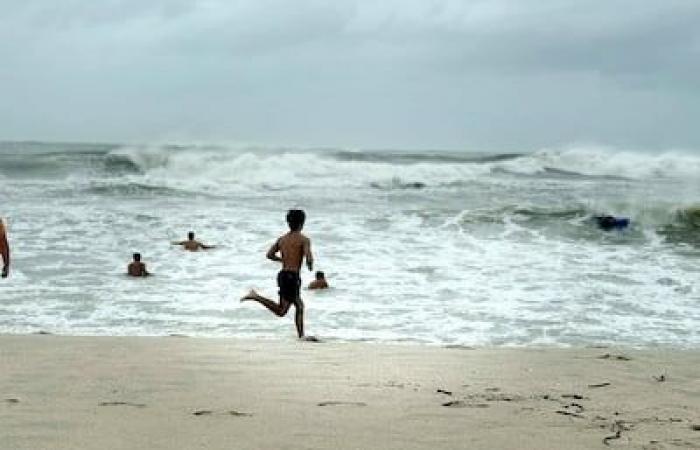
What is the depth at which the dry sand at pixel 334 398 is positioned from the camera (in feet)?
13.4

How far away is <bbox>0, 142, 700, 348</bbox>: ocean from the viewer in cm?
996

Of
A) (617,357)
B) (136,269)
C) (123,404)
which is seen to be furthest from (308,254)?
(136,269)

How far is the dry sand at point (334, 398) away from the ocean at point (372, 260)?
234 centimetres

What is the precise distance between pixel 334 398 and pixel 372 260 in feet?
33.8

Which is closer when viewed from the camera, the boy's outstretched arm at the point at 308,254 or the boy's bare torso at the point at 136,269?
the boy's outstretched arm at the point at 308,254

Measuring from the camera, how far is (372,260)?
15305 millimetres

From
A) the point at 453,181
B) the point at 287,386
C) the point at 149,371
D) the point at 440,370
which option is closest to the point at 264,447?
the point at 287,386

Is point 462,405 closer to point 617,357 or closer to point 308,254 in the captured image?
point 617,357

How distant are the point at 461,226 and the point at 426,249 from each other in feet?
15.1

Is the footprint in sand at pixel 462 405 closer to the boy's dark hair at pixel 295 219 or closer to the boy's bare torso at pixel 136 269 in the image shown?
the boy's dark hair at pixel 295 219

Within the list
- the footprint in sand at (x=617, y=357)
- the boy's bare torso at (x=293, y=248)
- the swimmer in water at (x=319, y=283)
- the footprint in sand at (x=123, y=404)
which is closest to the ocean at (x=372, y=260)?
the swimmer in water at (x=319, y=283)

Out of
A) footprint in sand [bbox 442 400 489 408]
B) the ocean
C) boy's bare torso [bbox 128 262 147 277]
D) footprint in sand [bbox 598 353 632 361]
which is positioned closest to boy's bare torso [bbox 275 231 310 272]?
the ocean

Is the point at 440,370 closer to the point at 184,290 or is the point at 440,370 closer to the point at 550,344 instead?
the point at 550,344

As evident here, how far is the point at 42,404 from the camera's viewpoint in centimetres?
465
